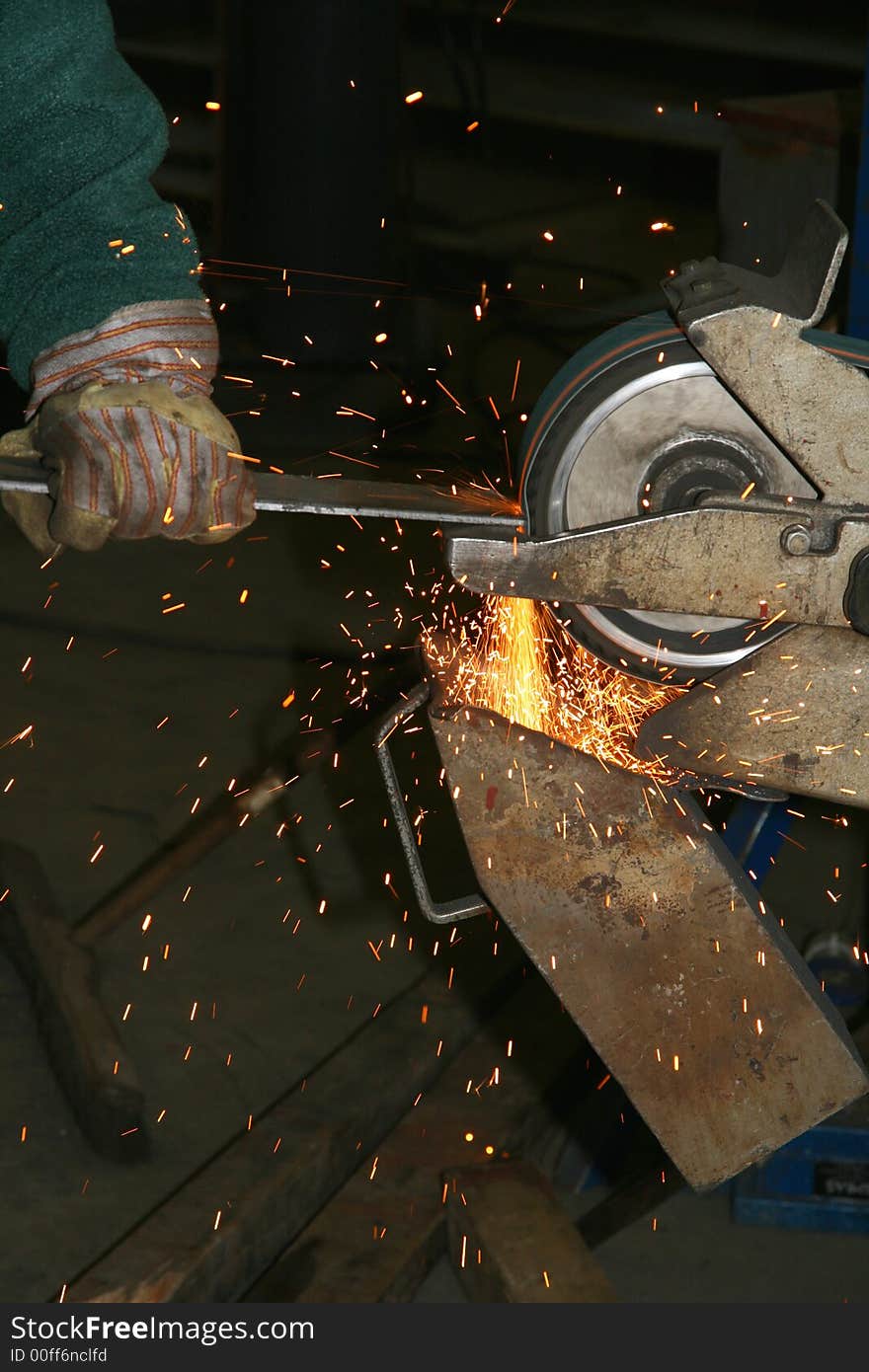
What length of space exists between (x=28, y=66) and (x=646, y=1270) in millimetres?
2019

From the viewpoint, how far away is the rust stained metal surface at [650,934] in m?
1.67

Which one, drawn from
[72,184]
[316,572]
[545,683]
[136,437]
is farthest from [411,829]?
[316,572]

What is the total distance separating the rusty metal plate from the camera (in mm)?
1639

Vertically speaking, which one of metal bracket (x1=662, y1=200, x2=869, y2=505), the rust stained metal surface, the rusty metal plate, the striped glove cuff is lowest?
the rust stained metal surface

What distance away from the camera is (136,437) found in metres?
1.74

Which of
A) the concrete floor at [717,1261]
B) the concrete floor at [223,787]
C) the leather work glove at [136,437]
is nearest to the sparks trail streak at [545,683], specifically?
the leather work glove at [136,437]

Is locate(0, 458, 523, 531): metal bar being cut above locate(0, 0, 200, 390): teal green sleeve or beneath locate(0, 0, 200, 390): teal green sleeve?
beneath

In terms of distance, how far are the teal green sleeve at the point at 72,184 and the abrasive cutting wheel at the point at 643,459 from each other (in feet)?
1.50

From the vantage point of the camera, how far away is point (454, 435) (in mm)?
6098

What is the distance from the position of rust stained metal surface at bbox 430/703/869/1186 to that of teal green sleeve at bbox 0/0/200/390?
59 centimetres

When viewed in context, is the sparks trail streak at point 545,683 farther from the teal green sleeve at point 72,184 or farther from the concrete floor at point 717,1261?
the concrete floor at point 717,1261

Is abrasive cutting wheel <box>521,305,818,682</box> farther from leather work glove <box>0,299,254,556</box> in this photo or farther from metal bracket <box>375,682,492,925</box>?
leather work glove <box>0,299,254,556</box>

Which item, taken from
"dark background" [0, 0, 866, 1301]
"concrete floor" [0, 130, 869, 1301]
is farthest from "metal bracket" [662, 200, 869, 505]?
"concrete floor" [0, 130, 869, 1301]

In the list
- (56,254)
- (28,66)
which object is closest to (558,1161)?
(56,254)
